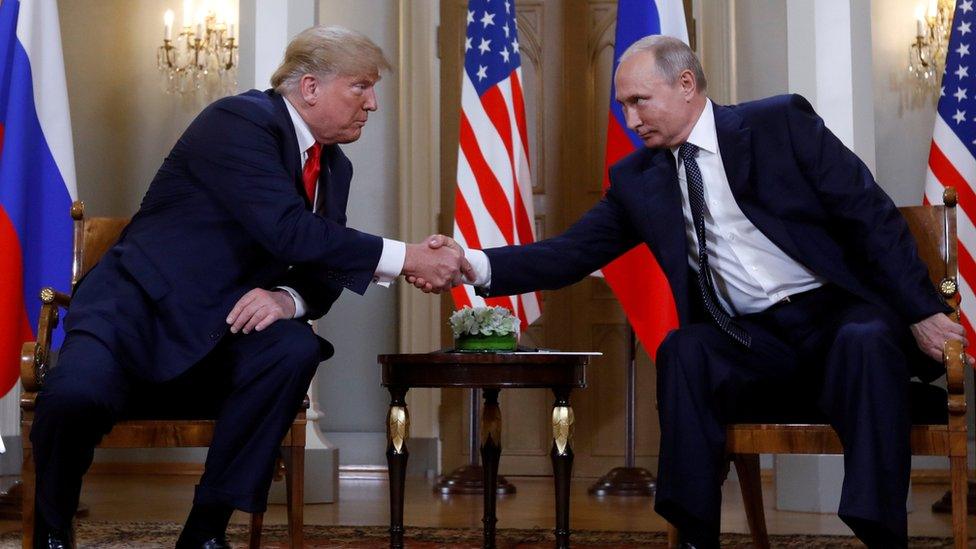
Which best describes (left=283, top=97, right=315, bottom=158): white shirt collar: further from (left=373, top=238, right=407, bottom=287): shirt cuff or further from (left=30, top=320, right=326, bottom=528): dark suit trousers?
(left=30, top=320, right=326, bottom=528): dark suit trousers

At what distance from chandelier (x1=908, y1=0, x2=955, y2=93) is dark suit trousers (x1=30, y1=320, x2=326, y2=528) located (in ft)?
12.0

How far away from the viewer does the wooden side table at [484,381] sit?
311 cm

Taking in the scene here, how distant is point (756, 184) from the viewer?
273 centimetres

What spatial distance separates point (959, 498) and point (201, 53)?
409cm

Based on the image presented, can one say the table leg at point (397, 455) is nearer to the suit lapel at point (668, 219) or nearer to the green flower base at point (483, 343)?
the green flower base at point (483, 343)

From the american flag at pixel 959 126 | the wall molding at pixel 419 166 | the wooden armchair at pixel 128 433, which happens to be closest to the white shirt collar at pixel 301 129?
the wooden armchair at pixel 128 433

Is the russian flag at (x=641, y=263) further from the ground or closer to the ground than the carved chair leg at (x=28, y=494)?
further from the ground

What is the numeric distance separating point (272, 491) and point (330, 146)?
6.20ft

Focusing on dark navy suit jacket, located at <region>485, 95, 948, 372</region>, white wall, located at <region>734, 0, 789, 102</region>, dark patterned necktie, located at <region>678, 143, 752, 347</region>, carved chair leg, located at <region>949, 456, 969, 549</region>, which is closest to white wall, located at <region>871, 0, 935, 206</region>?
white wall, located at <region>734, 0, 789, 102</region>

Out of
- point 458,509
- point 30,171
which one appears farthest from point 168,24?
point 458,509

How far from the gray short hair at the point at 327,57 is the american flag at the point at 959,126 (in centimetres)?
244

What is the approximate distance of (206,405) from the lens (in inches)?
101

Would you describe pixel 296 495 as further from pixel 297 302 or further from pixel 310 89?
pixel 310 89

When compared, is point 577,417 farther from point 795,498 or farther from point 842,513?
point 842,513
